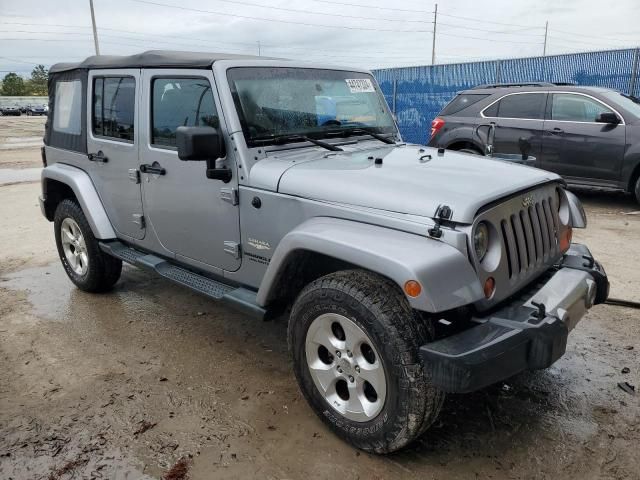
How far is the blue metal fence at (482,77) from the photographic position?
11.4 m

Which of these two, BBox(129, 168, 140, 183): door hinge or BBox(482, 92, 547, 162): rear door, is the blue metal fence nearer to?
BBox(482, 92, 547, 162): rear door

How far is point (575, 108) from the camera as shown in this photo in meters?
7.86

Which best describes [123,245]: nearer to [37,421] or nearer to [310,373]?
[37,421]

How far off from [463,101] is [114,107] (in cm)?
616

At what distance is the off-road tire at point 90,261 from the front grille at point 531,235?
3.45 meters

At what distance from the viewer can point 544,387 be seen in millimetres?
3316

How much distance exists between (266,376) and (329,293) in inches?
46.1

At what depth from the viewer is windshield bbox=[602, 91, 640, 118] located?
7.55 meters

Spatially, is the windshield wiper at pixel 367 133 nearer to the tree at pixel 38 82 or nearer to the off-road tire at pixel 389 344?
the off-road tire at pixel 389 344

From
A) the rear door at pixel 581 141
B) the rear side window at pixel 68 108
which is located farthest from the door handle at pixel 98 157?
the rear door at pixel 581 141

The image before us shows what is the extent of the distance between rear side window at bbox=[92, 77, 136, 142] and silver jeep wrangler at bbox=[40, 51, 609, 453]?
0.06ft

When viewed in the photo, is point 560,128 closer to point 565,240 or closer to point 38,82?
point 565,240

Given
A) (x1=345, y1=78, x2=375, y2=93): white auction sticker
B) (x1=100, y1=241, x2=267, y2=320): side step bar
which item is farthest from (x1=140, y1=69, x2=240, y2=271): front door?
(x1=345, y1=78, x2=375, y2=93): white auction sticker

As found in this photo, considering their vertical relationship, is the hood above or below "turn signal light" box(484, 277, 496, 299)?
above
